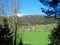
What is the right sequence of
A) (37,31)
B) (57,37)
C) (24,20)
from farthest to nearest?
(37,31)
(24,20)
(57,37)

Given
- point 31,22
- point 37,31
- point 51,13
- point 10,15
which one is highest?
point 51,13

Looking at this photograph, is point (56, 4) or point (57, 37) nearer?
point (56, 4)

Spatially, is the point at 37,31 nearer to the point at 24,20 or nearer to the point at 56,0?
the point at 24,20

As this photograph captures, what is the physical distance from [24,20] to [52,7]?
56.4 ft

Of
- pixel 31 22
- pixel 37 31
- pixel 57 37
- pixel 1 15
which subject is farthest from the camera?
pixel 37 31

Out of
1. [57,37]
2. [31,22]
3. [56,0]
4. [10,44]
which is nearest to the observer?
[56,0]

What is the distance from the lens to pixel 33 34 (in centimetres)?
3856

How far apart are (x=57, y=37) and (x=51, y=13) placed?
3923 mm

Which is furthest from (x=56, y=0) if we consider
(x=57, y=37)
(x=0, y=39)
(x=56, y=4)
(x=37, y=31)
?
(x=37, y=31)

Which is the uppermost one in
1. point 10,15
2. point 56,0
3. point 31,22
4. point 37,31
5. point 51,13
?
point 56,0

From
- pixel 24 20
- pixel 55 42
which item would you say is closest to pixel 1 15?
pixel 24 20

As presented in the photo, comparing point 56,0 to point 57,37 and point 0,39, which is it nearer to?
point 57,37

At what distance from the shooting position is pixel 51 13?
15.0 meters

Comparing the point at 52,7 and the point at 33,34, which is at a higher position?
the point at 52,7
